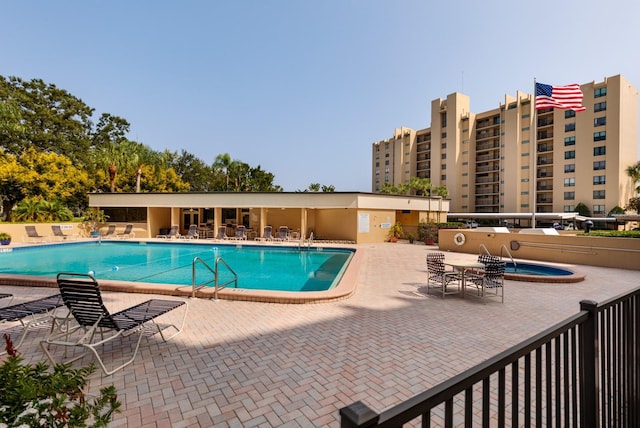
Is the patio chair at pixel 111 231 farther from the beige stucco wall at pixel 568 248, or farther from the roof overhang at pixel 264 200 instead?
the beige stucco wall at pixel 568 248

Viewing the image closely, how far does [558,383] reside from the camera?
1876mm

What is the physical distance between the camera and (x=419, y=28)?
1353cm

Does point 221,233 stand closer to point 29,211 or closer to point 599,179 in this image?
point 29,211

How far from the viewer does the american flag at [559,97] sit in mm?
15656

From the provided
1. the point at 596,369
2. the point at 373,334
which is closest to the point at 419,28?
the point at 373,334

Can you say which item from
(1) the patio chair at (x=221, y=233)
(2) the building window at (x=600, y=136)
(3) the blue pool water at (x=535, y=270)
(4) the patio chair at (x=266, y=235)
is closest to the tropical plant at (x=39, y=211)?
(1) the patio chair at (x=221, y=233)

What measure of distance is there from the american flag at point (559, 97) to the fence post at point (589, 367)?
1810cm

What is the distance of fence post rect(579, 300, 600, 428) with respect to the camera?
2088mm

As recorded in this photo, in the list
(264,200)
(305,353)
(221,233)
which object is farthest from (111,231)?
(305,353)

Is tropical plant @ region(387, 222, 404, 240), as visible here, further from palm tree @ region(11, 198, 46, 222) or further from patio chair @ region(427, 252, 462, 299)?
palm tree @ region(11, 198, 46, 222)

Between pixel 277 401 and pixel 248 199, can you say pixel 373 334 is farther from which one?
pixel 248 199

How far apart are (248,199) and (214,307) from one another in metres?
17.1

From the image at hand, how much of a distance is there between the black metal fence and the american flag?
57.3ft

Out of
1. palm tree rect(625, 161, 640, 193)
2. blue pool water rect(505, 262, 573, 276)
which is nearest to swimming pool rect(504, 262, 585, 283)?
blue pool water rect(505, 262, 573, 276)
